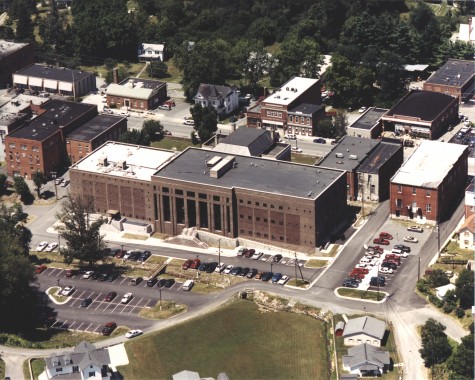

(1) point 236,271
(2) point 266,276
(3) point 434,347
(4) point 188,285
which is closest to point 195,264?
(4) point 188,285

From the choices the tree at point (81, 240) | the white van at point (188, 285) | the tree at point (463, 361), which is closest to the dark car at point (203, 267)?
the white van at point (188, 285)

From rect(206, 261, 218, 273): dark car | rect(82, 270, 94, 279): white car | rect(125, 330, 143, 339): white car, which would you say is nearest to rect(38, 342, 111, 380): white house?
rect(125, 330, 143, 339): white car

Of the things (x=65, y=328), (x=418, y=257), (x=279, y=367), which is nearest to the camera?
(x=279, y=367)

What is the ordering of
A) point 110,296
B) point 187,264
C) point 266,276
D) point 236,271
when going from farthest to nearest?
point 187,264 < point 236,271 < point 266,276 < point 110,296

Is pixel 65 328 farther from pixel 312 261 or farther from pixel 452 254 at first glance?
pixel 452 254

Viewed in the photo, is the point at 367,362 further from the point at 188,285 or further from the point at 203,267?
the point at 203,267

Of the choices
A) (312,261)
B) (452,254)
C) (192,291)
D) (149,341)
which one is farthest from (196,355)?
(452,254)

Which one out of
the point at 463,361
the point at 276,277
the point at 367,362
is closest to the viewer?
the point at 463,361
